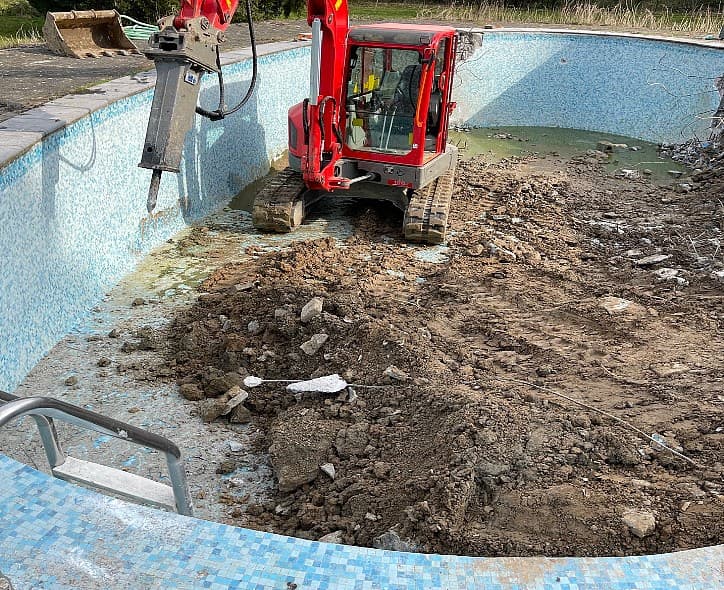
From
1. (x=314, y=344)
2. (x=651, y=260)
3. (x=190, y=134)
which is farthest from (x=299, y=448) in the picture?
(x=190, y=134)

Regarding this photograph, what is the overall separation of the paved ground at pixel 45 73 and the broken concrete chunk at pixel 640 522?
5.59 meters

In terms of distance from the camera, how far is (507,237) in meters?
7.41

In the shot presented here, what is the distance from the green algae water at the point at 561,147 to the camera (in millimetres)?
10797

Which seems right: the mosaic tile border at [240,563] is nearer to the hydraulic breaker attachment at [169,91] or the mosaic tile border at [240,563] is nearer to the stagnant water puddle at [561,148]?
the hydraulic breaker attachment at [169,91]

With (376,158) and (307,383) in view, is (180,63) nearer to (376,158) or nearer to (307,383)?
(307,383)

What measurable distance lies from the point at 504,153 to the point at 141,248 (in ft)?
22.3

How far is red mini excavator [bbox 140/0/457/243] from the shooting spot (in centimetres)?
697

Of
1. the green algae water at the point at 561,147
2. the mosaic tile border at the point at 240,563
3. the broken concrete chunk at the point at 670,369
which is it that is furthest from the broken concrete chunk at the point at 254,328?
the green algae water at the point at 561,147

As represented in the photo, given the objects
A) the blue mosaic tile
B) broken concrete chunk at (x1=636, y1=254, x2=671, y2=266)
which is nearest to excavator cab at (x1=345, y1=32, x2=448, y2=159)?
the blue mosaic tile

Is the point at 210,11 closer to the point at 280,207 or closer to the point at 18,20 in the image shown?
the point at 280,207

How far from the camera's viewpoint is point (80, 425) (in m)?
2.09

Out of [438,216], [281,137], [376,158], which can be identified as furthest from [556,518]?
[281,137]

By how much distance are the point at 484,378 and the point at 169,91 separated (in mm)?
2709

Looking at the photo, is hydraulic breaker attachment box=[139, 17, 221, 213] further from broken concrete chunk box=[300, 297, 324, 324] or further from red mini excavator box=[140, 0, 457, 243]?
red mini excavator box=[140, 0, 457, 243]
